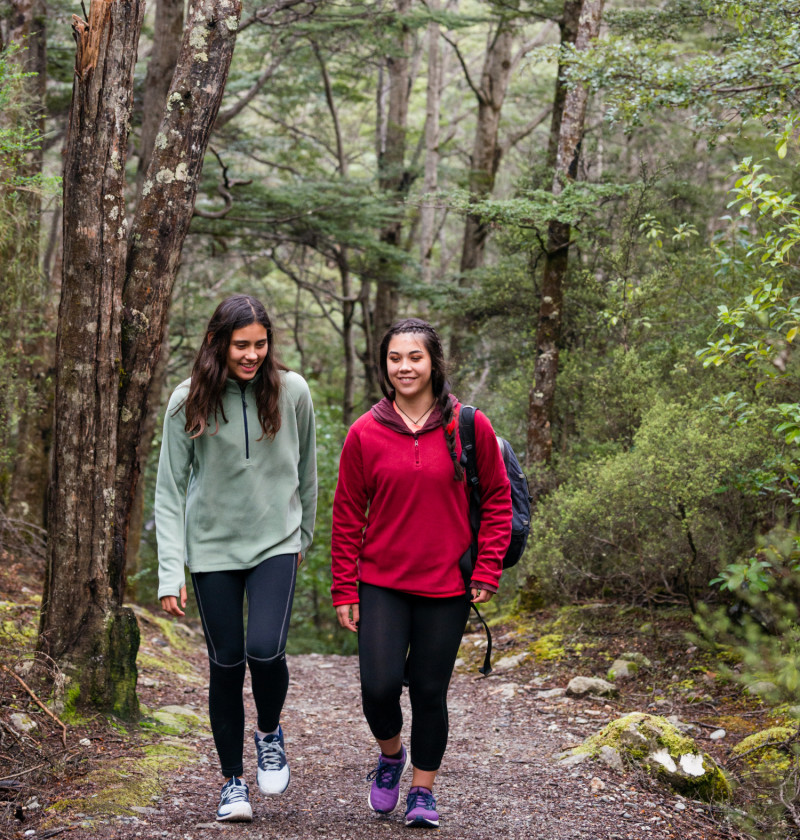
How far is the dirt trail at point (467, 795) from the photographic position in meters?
3.59

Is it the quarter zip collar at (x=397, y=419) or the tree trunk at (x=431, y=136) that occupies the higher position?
the tree trunk at (x=431, y=136)

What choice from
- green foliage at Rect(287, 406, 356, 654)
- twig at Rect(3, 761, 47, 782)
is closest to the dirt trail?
twig at Rect(3, 761, 47, 782)

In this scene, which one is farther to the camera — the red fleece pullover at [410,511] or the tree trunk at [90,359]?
the tree trunk at [90,359]

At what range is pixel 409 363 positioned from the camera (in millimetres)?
3549

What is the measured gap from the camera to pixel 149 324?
15.7 ft

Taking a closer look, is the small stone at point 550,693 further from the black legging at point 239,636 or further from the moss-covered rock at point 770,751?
the black legging at point 239,636

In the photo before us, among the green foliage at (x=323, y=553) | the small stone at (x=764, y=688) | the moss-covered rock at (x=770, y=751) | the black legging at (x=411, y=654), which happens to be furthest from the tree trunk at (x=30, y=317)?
the moss-covered rock at (x=770, y=751)

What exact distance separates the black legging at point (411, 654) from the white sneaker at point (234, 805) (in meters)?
0.63

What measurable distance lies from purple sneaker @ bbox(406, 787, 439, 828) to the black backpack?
0.58 meters

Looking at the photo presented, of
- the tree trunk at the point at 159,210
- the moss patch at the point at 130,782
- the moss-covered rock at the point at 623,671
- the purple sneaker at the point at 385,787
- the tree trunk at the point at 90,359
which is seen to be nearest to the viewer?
the moss patch at the point at 130,782

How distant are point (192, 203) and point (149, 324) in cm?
75

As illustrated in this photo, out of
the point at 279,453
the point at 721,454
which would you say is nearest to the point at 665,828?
the point at 279,453

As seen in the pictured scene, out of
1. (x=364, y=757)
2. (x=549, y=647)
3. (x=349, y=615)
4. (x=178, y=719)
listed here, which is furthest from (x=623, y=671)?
(x=349, y=615)

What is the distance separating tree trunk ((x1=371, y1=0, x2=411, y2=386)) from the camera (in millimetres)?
15766
